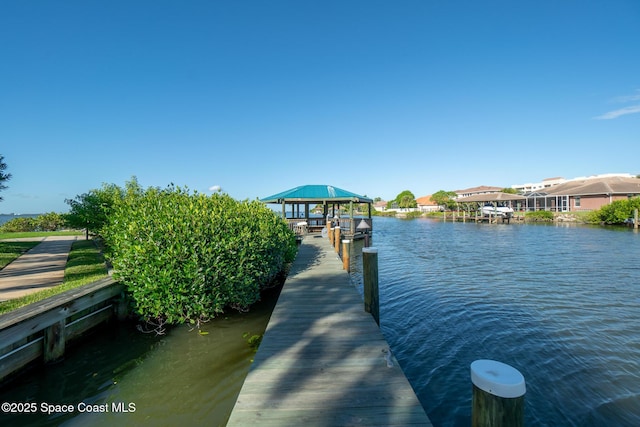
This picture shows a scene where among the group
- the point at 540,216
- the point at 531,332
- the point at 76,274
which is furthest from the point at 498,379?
the point at 540,216

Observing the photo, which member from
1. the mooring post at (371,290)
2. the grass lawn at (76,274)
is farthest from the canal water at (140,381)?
the mooring post at (371,290)

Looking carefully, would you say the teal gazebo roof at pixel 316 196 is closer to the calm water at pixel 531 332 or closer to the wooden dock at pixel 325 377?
the calm water at pixel 531 332

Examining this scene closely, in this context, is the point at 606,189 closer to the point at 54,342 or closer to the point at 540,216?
the point at 540,216

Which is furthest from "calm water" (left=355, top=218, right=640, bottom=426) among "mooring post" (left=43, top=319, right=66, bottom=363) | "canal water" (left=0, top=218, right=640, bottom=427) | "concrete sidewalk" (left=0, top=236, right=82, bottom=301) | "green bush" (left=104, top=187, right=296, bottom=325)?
"concrete sidewalk" (left=0, top=236, right=82, bottom=301)

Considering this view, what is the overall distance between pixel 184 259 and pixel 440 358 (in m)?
5.26

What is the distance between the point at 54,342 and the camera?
451cm

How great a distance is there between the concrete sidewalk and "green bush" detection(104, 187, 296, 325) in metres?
2.72

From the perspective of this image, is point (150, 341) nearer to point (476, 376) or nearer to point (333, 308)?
point (333, 308)

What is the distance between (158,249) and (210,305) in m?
1.48

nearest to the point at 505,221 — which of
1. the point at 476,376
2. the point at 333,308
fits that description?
the point at 333,308

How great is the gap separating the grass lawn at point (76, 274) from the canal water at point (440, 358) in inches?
65.5

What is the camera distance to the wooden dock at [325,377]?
2.50 m

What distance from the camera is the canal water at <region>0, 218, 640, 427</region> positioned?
3846 millimetres

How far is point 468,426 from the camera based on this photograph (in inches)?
148
